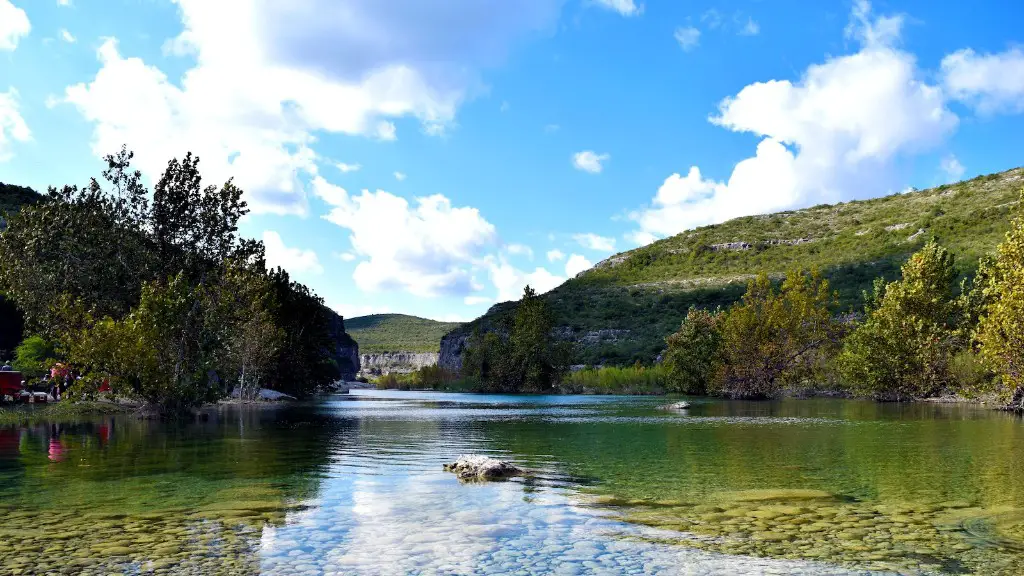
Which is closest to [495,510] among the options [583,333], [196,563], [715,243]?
[196,563]

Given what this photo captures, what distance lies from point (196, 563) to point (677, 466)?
589 inches

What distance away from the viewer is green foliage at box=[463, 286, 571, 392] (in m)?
123

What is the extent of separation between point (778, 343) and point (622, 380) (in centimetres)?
2284

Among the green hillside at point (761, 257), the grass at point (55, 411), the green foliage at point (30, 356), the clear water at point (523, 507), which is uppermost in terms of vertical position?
the green hillside at point (761, 257)

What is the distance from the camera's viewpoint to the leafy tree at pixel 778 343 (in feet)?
285

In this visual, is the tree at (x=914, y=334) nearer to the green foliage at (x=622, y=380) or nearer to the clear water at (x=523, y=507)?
the green foliage at (x=622, y=380)

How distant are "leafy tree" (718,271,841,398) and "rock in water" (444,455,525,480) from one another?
7185 cm

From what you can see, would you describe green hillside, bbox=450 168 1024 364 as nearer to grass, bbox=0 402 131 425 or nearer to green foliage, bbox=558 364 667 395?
green foliage, bbox=558 364 667 395

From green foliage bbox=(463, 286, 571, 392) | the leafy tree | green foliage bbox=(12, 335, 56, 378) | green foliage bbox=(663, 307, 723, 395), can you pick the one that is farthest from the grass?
green foliage bbox=(463, 286, 571, 392)

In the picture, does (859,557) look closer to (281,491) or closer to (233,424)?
(281,491)

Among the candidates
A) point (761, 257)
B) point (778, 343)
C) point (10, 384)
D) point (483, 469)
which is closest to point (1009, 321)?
point (483, 469)

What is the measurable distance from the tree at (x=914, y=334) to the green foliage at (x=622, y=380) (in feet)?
92.4

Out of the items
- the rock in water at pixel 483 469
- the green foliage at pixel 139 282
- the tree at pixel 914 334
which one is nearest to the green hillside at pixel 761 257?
the tree at pixel 914 334

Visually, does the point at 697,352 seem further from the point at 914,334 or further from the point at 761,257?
the point at 761,257
